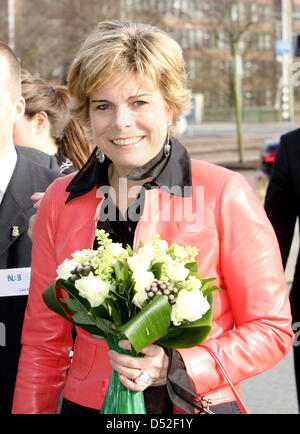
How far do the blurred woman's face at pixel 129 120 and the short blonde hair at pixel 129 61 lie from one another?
30 mm

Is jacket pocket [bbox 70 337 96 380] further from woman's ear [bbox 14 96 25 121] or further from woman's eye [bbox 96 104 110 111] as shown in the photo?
woman's ear [bbox 14 96 25 121]

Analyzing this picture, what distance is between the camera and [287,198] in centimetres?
393

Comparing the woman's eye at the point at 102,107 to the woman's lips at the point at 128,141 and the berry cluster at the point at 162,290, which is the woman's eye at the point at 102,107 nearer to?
the woman's lips at the point at 128,141

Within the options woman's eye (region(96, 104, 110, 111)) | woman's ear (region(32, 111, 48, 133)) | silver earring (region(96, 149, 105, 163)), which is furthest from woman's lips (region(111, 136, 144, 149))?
woman's ear (region(32, 111, 48, 133))

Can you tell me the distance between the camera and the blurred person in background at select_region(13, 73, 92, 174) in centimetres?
480

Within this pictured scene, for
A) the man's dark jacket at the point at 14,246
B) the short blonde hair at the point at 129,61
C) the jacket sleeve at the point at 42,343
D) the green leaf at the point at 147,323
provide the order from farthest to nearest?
the man's dark jacket at the point at 14,246 < the jacket sleeve at the point at 42,343 < the short blonde hair at the point at 129,61 < the green leaf at the point at 147,323

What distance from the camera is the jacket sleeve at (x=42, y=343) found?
8.48 ft

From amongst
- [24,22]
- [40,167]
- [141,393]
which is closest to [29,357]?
[141,393]

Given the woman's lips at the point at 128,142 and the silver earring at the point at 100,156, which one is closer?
the woman's lips at the point at 128,142

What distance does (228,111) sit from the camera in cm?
6234

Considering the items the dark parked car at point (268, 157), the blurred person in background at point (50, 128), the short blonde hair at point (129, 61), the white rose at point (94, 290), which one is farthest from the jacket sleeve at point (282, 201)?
the dark parked car at point (268, 157)

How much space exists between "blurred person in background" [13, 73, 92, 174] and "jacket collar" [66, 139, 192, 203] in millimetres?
1963
